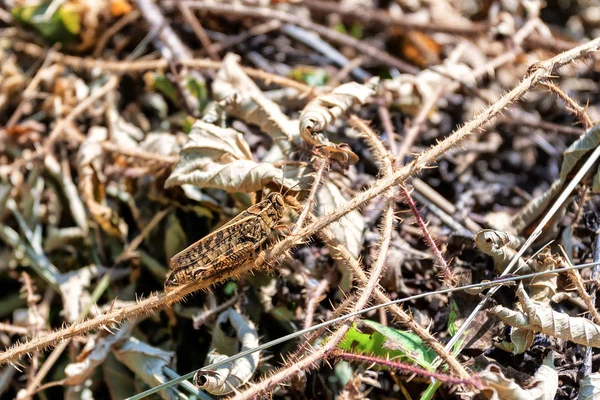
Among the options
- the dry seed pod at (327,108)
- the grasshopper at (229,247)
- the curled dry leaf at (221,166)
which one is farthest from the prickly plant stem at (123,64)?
the grasshopper at (229,247)

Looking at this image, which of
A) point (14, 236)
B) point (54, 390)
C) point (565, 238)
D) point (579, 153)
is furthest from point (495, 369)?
point (14, 236)

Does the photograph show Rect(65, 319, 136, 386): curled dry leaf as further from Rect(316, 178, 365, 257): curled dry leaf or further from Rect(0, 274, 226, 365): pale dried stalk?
Rect(316, 178, 365, 257): curled dry leaf

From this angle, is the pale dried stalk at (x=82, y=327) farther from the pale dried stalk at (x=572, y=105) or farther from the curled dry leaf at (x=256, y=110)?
the pale dried stalk at (x=572, y=105)

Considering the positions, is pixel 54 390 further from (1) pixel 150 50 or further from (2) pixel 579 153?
(2) pixel 579 153

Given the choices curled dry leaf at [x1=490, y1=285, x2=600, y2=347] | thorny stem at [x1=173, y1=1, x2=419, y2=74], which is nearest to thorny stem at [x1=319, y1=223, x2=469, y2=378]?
curled dry leaf at [x1=490, y1=285, x2=600, y2=347]

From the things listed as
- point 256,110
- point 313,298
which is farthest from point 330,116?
point 313,298
